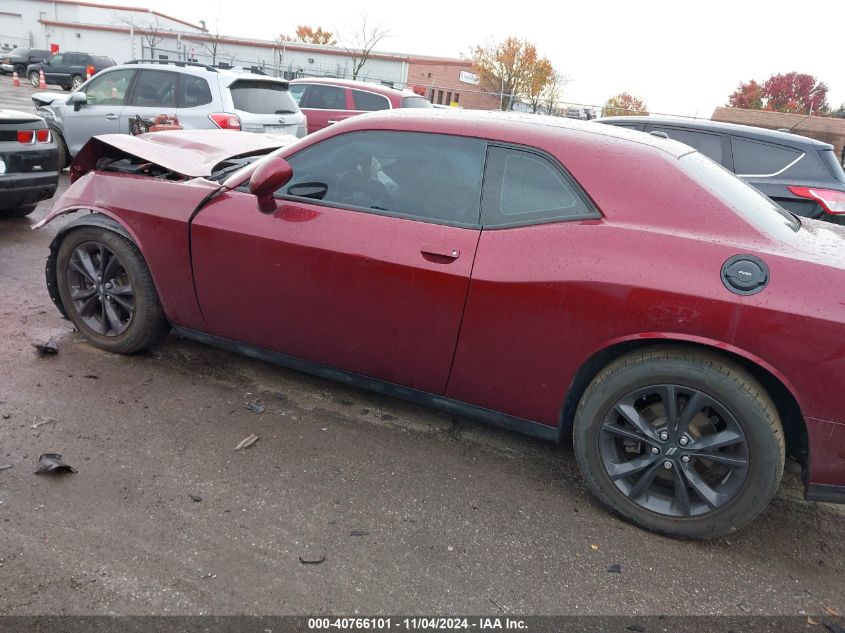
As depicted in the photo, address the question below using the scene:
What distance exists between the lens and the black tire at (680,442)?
2.50m

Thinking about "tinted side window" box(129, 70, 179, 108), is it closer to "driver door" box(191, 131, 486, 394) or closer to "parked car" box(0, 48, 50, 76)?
"driver door" box(191, 131, 486, 394)

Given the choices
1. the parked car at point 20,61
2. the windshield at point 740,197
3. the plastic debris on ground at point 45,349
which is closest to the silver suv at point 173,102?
the plastic debris on ground at point 45,349

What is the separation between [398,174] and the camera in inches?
124

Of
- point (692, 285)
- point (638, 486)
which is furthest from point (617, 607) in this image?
point (692, 285)

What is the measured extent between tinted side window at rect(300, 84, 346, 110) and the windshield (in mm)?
10173

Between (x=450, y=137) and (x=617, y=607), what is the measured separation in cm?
222

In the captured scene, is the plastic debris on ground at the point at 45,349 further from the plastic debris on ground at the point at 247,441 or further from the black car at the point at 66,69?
the black car at the point at 66,69

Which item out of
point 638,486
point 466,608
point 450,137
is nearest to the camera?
point 466,608

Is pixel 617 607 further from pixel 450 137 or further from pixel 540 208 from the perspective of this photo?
pixel 450 137

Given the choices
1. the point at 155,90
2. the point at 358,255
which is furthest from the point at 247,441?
the point at 155,90

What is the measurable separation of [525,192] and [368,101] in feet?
→ 33.0

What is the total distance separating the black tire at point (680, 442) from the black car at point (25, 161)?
19.2 feet

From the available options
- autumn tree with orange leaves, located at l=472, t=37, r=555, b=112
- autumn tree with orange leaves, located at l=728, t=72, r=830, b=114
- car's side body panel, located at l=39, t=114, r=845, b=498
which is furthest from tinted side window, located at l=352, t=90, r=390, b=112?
autumn tree with orange leaves, located at l=728, t=72, r=830, b=114

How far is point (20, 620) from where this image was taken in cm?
204
